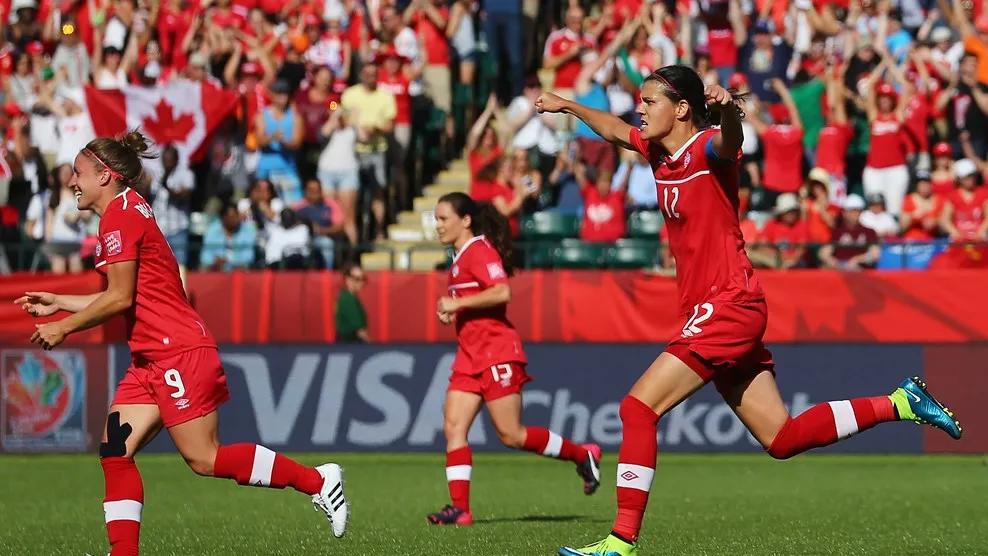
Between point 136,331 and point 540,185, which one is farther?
point 540,185

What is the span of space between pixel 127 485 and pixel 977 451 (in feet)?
35.6

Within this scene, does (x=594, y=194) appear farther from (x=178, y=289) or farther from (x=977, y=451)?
(x=178, y=289)

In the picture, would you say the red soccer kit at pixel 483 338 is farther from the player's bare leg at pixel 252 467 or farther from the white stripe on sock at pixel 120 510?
the white stripe on sock at pixel 120 510

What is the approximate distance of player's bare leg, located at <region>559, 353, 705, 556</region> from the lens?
697 centimetres

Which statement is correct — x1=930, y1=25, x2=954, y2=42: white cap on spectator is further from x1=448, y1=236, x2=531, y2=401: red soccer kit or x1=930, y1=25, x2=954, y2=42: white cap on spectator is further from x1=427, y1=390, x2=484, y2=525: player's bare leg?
x1=427, y1=390, x2=484, y2=525: player's bare leg

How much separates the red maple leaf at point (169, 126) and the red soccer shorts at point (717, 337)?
13019 millimetres

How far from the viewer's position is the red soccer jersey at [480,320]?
1039 cm

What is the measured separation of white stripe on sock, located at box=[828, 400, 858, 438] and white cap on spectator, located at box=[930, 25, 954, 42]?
13.2 metres

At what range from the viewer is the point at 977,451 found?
15.9 metres

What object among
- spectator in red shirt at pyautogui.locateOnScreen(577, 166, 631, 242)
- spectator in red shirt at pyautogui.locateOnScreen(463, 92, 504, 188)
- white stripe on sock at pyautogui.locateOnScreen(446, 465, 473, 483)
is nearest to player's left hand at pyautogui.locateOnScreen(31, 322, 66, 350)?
white stripe on sock at pyautogui.locateOnScreen(446, 465, 473, 483)

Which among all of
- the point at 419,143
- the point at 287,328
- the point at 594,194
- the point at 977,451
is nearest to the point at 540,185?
the point at 594,194

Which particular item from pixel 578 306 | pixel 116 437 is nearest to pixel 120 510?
pixel 116 437

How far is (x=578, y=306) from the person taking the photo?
16.5m

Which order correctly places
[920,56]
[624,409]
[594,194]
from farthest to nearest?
[920,56] → [594,194] → [624,409]
